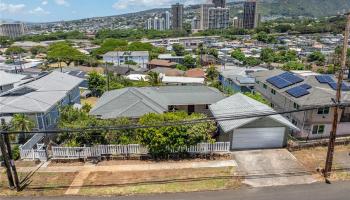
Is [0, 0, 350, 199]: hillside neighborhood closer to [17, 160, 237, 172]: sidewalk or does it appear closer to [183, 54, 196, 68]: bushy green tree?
[17, 160, 237, 172]: sidewalk

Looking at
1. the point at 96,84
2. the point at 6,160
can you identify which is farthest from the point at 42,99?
the point at 96,84

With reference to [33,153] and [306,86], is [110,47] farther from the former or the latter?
[33,153]

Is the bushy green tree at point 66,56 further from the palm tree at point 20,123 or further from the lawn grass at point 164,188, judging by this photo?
the lawn grass at point 164,188

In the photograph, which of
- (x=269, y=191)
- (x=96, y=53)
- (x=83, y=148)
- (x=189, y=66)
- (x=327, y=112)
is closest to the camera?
(x=269, y=191)

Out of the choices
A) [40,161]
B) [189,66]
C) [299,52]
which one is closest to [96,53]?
[189,66]

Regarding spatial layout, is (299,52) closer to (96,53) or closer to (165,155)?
(96,53)

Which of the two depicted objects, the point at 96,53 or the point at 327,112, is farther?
the point at 96,53

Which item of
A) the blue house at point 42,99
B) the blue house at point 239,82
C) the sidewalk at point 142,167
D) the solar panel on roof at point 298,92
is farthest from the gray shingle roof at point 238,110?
the blue house at point 42,99
